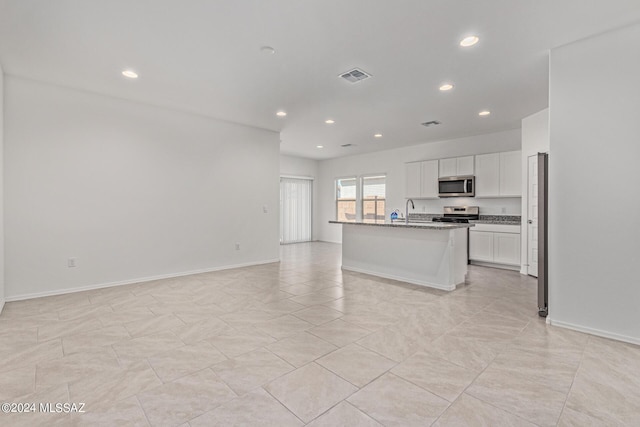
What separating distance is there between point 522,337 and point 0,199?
19.4 ft

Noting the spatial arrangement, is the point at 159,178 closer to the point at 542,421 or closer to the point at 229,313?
the point at 229,313

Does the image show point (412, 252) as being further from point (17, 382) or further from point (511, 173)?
point (17, 382)

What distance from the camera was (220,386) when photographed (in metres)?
2.01

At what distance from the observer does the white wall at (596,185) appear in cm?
268

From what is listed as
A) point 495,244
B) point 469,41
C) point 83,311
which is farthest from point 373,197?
point 83,311

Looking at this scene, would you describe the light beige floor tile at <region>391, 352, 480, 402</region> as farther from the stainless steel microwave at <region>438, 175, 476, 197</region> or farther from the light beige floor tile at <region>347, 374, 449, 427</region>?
the stainless steel microwave at <region>438, 175, 476, 197</region>

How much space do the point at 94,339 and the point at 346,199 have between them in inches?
307

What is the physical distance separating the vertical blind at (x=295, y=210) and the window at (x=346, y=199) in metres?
1.03

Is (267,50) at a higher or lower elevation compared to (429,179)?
higher

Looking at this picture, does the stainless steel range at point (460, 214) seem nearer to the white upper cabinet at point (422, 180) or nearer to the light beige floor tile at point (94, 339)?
the white upper cabinet at point (422, 180)

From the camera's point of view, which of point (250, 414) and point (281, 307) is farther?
point (281, 307)

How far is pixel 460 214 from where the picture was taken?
22.8 ft

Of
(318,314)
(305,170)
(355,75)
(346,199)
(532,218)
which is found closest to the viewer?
(318,314)

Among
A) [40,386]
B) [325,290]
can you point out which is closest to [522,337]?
[325,290]
